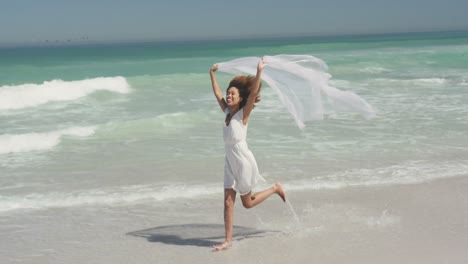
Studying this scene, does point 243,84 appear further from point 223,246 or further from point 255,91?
point 223,246

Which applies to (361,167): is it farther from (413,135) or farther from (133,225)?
(133,225)

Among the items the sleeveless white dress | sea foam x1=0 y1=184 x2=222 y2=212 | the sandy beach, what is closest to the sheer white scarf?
the sleeveless white dress

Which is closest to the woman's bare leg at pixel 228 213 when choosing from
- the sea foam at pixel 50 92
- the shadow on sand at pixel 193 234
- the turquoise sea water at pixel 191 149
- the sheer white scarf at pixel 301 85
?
the shadow on sand at pixel 193 234

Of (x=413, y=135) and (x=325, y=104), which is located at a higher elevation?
(x=325, y=104)

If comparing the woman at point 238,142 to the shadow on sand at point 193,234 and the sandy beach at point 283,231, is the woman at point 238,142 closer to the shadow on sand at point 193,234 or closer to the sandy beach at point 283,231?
the shadow on sand at point 193,234

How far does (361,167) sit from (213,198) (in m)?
2.34

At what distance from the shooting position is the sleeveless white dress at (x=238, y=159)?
5.13 m

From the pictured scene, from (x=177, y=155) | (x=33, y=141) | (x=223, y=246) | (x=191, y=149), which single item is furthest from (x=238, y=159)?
(x=33, y=141)

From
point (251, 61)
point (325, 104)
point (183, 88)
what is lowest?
point (183, 88)

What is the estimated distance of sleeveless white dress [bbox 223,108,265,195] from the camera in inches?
202

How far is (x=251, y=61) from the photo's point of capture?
18.5 ft

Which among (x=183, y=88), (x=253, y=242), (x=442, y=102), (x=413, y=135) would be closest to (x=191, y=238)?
(x=253, y=242)

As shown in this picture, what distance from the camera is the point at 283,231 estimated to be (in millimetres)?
5711

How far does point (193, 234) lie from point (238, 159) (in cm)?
104
